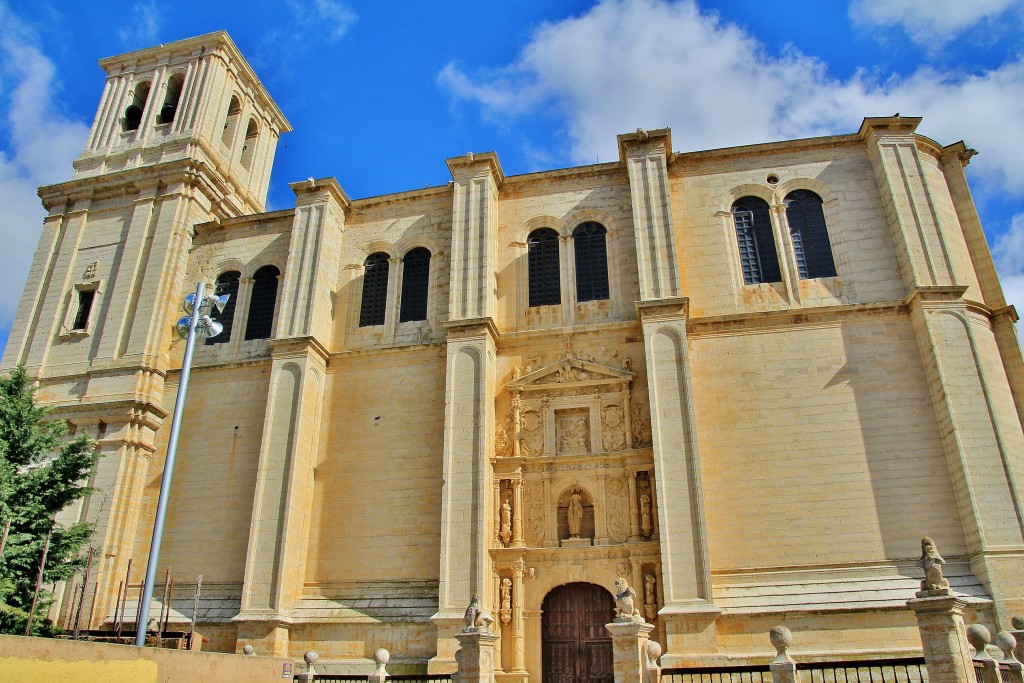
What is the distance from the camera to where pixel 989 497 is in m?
15.8

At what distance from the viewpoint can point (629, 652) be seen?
1220 cm

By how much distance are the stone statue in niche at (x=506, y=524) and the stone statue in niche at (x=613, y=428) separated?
2.71 m

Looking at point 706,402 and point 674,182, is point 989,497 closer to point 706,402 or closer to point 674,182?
point 706,402

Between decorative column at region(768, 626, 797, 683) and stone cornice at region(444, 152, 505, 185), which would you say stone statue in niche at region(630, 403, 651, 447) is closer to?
decorative column at region(768, 626, 797, 683)

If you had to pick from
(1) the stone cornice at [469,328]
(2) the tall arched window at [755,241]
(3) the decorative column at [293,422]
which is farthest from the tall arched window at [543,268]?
(3) the decorative column at [293,422]

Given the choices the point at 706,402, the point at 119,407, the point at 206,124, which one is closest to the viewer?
the point at 706,402

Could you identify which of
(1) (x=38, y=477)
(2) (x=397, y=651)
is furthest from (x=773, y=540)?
(1) (x=38, y=477)

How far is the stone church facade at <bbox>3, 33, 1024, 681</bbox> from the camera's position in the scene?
53.8 ft

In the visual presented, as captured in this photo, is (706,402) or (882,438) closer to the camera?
(882,438)

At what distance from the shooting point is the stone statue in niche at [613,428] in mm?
18344

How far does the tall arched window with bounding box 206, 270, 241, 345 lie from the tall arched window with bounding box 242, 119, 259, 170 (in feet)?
24.3

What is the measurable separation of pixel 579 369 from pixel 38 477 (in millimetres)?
12310

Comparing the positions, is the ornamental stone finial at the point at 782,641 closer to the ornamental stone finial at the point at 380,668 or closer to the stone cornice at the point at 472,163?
the ornamental stone finial at the point at 380,668

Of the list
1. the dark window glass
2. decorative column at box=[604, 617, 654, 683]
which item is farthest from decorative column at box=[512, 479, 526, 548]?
the dark window glass
